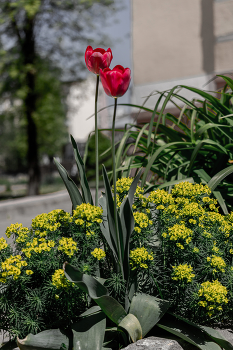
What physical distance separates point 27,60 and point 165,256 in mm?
9851

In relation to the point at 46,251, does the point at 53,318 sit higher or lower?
lower

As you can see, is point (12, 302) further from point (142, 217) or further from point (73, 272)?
point (142, 217)

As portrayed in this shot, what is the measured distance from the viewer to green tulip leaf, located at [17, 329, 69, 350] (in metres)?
1.35

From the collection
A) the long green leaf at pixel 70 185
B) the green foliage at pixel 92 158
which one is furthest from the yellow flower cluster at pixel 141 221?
the green foliage at pixel 92 158

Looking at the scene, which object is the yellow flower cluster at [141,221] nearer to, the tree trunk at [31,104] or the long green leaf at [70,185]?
the long green leaf at [70,185]

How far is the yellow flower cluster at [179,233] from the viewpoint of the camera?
1438 mm

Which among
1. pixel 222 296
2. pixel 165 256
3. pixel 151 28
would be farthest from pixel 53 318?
pixel 151 28

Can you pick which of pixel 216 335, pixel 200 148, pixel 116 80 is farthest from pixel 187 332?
pixel 200 148

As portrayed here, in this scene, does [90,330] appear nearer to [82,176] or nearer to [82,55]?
[82,176]

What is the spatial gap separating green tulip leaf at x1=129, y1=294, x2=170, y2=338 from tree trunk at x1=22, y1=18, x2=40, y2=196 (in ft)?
30.7

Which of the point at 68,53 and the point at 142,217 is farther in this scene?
the point at 68,53

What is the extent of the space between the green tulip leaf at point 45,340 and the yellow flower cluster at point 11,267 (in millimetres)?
234

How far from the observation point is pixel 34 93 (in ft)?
34.9

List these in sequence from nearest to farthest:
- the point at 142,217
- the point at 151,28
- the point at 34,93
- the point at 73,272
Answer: the point at 73,272
the point at 142,217
the point at 151,28
the point at 34,93
